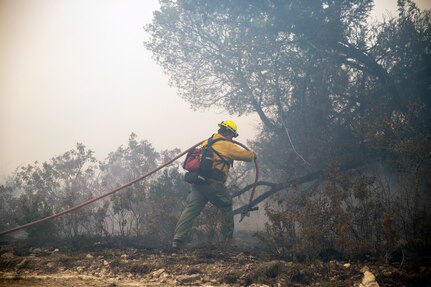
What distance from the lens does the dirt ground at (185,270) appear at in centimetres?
340

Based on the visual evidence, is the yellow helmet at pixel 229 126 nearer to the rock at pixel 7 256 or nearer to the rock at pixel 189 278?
the rock at pixel 189 278

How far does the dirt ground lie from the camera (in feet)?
11.2

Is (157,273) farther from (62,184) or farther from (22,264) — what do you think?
(62,184)

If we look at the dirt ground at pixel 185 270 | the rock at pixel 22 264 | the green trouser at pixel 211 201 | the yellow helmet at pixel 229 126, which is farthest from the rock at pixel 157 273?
the yellow helmet at pixel 229 126

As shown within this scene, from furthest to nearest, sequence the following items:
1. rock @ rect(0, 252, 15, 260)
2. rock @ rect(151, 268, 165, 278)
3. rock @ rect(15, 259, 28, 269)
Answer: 1. rock @ rect(0, 252, 15, 260)
2. rock @ rect(15, 259, 28, 269)
3. rock @ rect(151, 268, 165, 278)

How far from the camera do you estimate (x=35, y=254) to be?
5.02 metres

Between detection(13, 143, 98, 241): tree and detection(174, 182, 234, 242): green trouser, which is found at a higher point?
detection(13, 143, 98, 241): tree

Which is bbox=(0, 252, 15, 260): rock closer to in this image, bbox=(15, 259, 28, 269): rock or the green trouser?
bbox=(15, 259, 28, 269): rock

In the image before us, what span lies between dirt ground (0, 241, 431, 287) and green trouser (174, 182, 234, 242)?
1.65ft

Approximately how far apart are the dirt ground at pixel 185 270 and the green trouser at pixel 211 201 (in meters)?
0.50

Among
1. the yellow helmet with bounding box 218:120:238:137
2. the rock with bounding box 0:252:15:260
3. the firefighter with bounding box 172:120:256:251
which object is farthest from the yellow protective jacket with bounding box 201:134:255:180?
the rock with bounding box 0:252:15:260

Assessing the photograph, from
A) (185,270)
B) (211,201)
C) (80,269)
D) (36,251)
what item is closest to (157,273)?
(185,270)

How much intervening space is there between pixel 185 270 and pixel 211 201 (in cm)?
169

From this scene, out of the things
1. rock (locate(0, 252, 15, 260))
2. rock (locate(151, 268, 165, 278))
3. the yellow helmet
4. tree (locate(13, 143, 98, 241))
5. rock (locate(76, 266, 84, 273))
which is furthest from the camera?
tree (locate(13, 143, 98, 241))
